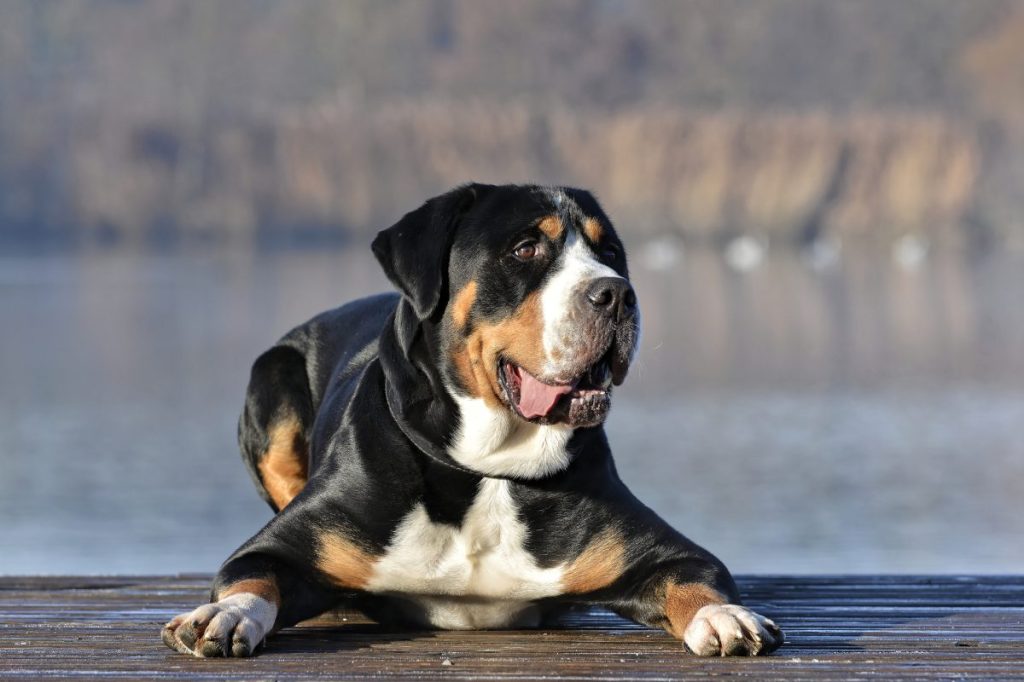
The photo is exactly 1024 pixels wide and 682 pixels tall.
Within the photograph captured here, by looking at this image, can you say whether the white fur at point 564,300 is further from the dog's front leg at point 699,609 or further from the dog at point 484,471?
the dog's front leg at point 699,609

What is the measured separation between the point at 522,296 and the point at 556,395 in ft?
0.76

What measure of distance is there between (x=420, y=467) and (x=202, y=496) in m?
8.21

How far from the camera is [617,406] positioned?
15.9 metres

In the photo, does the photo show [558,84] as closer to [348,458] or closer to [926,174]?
[926,174]

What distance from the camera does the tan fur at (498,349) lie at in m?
3.55

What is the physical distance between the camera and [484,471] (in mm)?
3762

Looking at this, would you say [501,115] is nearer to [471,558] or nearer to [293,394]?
[293,394]

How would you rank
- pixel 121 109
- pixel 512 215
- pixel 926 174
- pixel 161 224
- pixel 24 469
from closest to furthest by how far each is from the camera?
1. pixel 512 215
2. pixel 24 469
3. pixel 926 174
4. pixel 161 224
5. pixel 121 109

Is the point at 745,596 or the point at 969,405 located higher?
the point at 745,596

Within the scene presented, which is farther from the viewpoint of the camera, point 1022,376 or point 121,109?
point 121,109

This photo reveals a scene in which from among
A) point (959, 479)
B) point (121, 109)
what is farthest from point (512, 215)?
point (121, 109)

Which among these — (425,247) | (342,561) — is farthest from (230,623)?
(425,247)

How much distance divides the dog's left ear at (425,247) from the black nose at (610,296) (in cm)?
39

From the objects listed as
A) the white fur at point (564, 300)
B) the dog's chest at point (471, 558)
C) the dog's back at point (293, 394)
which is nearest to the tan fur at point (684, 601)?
the dog's chest at point (471, 558)
